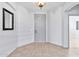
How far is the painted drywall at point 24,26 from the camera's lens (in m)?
7.17

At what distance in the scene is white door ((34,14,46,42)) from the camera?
383 inches

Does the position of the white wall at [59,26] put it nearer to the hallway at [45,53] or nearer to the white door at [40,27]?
the white door at [40,27]

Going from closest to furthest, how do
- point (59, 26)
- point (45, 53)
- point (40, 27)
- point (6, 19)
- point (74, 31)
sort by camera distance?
point (6, 19) → point (45, 53) → point (74, 31) → point (59, 26) → point (40, 27)

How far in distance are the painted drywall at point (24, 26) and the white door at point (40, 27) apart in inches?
18.3

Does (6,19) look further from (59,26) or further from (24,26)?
(59,26)

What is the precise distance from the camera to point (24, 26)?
26.2ft

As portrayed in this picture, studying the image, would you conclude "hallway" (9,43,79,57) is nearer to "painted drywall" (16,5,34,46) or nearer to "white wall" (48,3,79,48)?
"white wall" (48,3,79,48)

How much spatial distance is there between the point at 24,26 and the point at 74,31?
320 centimetres

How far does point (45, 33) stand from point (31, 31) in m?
1.25

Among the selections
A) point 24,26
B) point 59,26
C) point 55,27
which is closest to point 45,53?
point 59,26

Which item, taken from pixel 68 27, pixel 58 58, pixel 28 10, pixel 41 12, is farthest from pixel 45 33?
pixel 58 58

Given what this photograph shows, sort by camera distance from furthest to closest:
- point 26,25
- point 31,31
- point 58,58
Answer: point 31,31, point 26,25, point 58,58

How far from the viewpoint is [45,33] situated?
979cm

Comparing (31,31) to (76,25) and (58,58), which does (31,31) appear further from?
(58,58)
